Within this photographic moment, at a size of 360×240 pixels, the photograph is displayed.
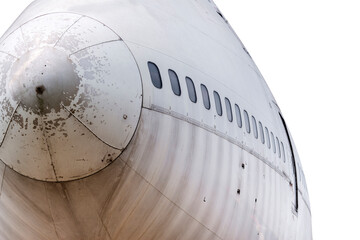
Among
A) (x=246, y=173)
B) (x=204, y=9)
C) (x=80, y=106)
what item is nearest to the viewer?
(x=80, y=106)

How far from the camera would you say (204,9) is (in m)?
18.3

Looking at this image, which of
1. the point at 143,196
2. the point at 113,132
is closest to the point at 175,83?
the point at 113,132

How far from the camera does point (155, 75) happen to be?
47.8 feet

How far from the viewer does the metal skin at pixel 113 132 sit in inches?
535

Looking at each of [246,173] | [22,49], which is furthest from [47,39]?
[246,173]

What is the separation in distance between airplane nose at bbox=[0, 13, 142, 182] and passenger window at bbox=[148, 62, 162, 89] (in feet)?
1.08

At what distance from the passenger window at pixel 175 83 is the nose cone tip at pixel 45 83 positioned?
178cm

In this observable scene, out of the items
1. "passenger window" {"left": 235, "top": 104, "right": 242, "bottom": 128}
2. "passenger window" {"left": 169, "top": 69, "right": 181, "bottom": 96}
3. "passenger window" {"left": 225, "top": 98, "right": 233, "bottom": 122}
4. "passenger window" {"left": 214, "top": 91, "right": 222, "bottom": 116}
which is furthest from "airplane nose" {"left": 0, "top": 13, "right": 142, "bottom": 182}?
"passenger window" {"left": 235, "top": 104, "right": 242, "bottom": 128}

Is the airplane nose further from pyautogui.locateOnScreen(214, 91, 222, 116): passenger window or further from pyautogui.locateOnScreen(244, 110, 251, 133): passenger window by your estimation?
pyautogui.locateOnScreen(244, 110, 251, 133): passenger window

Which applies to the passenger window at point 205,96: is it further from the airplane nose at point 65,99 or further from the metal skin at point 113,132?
the airplane nose at point 65,99

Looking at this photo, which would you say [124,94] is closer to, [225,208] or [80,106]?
[80,106]

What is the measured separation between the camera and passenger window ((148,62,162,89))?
1448 cm

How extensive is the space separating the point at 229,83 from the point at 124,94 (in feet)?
11.1

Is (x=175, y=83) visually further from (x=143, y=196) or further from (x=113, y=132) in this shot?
(x=143, y=196)
